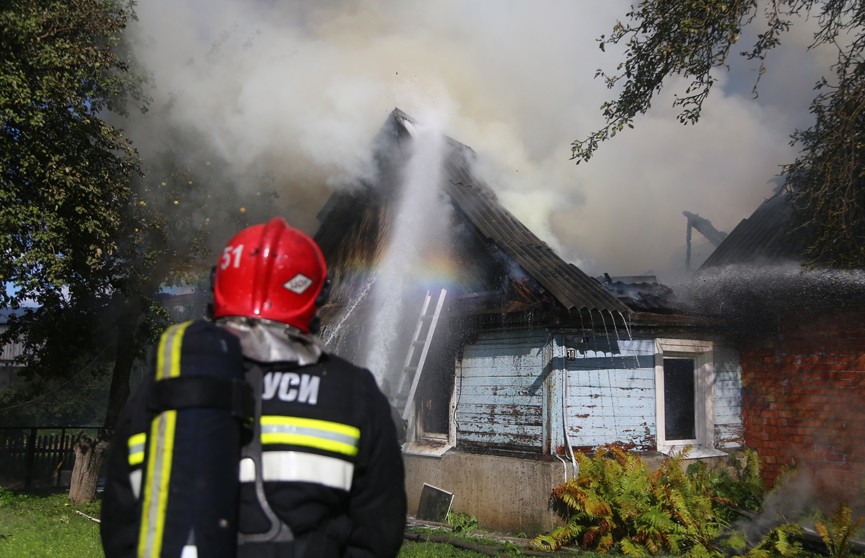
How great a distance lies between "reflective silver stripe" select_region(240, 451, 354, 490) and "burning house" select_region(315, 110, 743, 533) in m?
6.59

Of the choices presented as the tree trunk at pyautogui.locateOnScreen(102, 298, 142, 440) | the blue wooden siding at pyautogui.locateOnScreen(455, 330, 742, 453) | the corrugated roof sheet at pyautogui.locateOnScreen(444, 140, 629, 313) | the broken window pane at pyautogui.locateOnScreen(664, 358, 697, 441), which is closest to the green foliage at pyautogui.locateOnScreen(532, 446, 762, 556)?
the blue wooden siding at pyautogui.locateOnScreen(455, 330, 742, 453)

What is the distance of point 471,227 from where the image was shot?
10.1 meters

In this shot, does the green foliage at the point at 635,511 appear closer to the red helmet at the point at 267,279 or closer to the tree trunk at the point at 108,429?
the red helmet at the point at 267,279

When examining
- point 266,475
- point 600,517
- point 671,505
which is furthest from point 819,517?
point 266,475

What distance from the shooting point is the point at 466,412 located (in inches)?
385

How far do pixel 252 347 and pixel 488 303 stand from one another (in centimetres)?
780

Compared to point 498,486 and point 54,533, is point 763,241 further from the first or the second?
point 54,533

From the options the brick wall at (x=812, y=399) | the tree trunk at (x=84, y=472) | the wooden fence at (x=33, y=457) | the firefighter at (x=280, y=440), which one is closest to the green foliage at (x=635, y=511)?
the brick wall at (x=812, y=399)

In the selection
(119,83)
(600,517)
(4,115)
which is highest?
(119,83)

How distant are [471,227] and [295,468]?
8.53m

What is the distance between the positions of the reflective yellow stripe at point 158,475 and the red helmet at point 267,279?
1.07 feet

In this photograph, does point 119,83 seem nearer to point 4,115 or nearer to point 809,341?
point 4,115

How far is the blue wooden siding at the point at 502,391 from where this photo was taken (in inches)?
355

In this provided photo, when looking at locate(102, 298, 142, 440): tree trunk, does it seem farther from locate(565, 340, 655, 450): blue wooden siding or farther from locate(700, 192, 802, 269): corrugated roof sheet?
locate(700, 192, 802, 269): corrugated roof sheet
